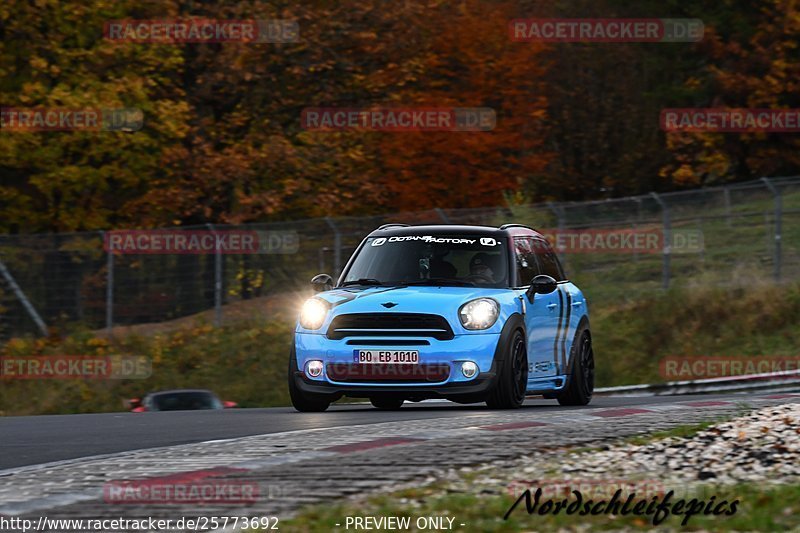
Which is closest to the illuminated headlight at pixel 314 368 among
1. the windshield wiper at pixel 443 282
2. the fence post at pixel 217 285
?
the windshield wiper at pixel 443 282

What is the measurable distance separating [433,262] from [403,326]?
4.19 ft

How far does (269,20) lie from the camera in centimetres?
3716

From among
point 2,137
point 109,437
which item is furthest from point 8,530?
point 2,137

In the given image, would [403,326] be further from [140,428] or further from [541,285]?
[140,428]

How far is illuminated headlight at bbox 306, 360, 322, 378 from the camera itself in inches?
576

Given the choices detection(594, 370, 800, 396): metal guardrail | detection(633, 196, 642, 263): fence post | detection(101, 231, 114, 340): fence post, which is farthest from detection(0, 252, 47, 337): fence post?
detection(633, 196, 642, 263): fence post

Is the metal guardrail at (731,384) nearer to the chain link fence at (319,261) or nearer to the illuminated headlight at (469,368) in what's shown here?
the chain link fence at (319,261)

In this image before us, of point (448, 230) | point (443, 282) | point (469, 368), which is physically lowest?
point (469, 368)

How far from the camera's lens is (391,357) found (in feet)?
47.1

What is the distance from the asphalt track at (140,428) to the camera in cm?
1135

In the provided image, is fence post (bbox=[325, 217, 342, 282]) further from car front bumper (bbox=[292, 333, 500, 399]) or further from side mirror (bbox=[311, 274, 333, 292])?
car front bumper (bbox=[292, 333, 500, 399])

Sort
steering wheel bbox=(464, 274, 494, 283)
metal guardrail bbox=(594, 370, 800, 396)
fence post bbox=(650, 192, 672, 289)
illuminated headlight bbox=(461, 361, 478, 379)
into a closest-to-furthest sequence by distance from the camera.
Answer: illuminated headlight bbox=(461, 361, 478, 379)
steering wheel bbox=(464, 274, 494, 283)
metal guardrail bbox=(594, 370, 800, 396)
fence post bbox=(650, 192, 672, 289)

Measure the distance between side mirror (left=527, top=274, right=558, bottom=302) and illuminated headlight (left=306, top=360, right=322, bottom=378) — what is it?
220cm

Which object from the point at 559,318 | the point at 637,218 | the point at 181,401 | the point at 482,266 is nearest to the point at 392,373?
the point at 482,266
